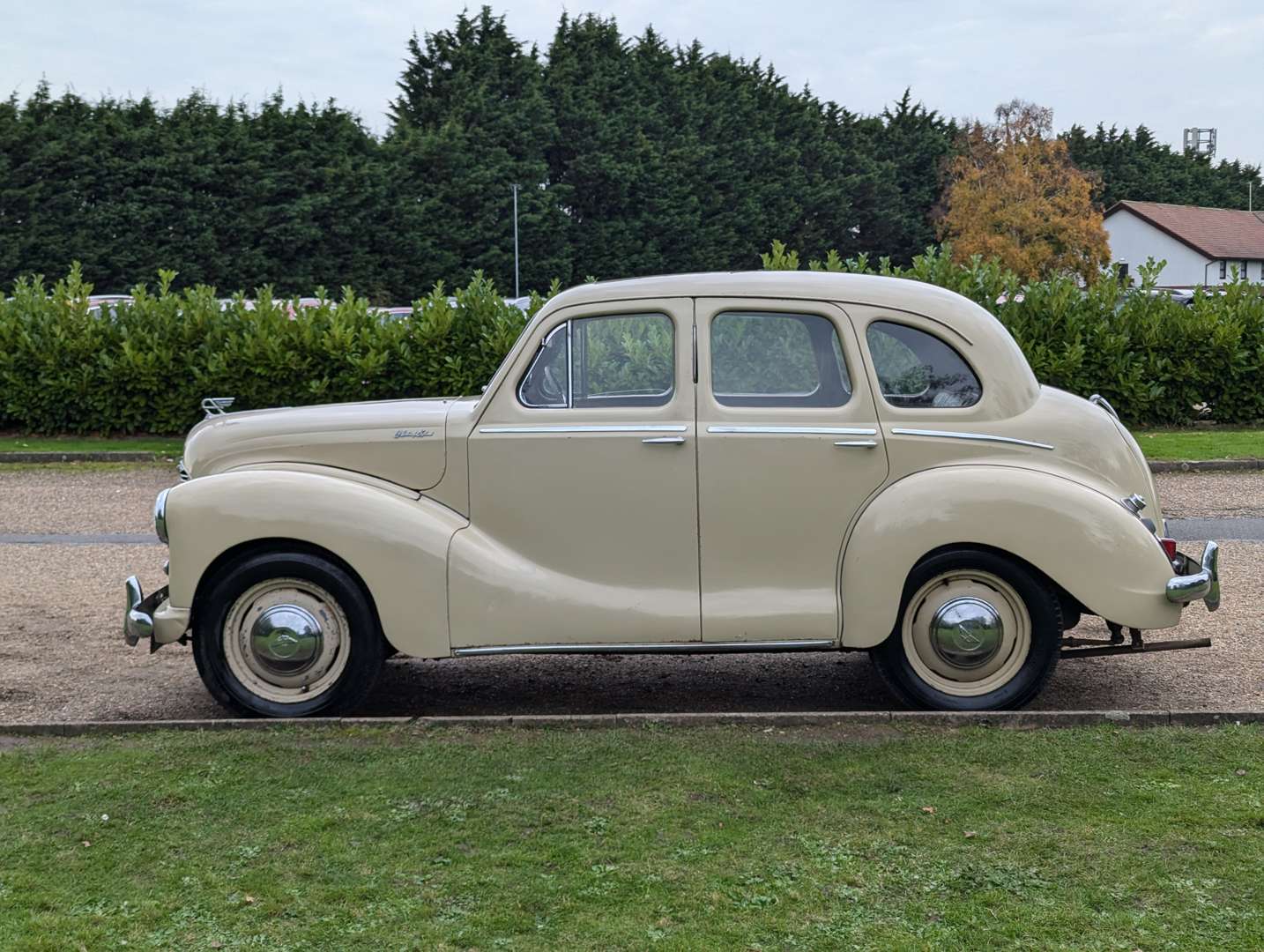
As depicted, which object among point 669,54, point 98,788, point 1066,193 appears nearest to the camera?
point 98,788

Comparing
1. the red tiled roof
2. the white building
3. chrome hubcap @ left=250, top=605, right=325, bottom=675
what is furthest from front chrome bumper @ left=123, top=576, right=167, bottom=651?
the red tiled roof

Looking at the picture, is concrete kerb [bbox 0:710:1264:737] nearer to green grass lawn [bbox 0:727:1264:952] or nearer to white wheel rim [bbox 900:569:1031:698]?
green grass lawn [bbox 0:727:1264:952]

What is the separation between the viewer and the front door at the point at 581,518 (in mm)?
5836

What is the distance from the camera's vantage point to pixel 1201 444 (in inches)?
640

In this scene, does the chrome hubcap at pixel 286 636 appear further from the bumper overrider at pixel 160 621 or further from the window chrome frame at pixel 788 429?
the window chrome frame at pixel 788 429

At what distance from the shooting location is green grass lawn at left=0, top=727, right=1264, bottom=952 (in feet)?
12.4

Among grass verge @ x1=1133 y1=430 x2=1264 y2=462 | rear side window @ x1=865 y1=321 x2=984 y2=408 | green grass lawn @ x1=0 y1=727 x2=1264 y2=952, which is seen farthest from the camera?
grass verge @ x1=1133 y1=430 x2=1264 y2=462

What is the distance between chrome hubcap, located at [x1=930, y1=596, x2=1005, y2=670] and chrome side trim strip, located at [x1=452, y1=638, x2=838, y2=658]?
0.47m

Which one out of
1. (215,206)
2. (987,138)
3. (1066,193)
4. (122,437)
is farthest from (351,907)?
(987,138)

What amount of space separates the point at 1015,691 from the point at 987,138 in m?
66.5

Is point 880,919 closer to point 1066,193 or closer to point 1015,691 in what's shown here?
point 1015,691

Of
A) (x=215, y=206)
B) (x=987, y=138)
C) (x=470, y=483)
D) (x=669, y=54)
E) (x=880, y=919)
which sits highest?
(x=669, y=54)

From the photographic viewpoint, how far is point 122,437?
18.4 meters

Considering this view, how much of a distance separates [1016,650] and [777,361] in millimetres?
1647
